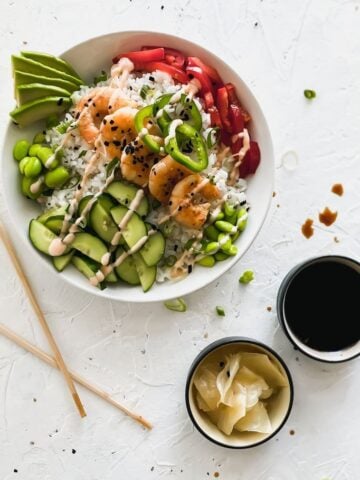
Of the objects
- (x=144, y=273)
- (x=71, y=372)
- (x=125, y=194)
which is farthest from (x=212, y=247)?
(x=71, y=372)

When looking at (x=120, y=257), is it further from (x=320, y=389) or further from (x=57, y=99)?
(x=320, y=389)

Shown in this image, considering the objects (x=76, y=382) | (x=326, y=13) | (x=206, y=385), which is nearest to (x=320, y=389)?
(x=206, y=385)

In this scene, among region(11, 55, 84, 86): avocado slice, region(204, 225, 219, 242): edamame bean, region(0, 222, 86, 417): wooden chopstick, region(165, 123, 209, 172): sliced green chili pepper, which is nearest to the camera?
region(165, 123, 209, 172): sliced green chili pepper

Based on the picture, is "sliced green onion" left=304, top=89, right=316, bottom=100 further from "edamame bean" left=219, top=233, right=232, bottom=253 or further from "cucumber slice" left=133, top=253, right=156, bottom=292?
"cucumber slice" left=133, top=253, right=156, bottom=292

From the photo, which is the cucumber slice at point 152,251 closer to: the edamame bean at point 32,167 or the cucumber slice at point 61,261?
the cucumber slice at point 61,261

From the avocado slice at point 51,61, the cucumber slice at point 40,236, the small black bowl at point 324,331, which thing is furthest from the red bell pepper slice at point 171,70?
the small black bowl at point 324,331

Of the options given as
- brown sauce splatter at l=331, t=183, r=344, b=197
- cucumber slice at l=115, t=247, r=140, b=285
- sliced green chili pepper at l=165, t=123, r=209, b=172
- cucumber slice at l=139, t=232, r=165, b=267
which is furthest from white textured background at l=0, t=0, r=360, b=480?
sliced green chili pepper at l=165, t=123, r=209, b=172
